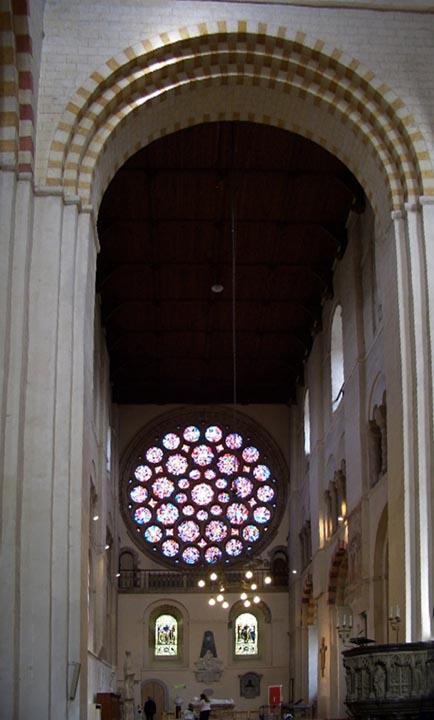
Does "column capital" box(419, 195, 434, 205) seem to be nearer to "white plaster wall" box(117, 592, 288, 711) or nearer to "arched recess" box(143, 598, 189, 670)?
"white plaster wall" box(117, 592, 288, 711)

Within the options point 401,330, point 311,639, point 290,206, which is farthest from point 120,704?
point 401,330

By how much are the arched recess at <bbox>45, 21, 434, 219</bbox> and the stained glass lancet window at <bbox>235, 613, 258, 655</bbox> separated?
20.5 m

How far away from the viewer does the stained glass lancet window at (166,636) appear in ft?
106

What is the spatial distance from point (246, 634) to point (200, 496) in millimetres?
4377

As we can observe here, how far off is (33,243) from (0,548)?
→ 12.1 feet

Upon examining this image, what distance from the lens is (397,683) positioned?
11133 mm

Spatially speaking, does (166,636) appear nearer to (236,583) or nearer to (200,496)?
(236,583)

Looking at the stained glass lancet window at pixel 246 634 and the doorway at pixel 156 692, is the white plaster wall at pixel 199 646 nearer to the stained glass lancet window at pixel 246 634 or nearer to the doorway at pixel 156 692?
the doorway at pixel 156 692

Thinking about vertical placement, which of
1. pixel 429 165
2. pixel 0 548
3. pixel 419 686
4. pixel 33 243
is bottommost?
pixel 419 686

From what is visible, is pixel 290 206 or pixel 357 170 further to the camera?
pixel 290 206

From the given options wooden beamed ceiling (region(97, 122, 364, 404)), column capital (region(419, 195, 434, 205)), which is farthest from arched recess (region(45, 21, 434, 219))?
wooden beamed ceiling (region(97, 122, 364, 404))

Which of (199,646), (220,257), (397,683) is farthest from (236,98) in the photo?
(199,646)

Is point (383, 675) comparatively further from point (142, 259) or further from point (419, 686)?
point (142, 259)

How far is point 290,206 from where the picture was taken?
21.6 metres
